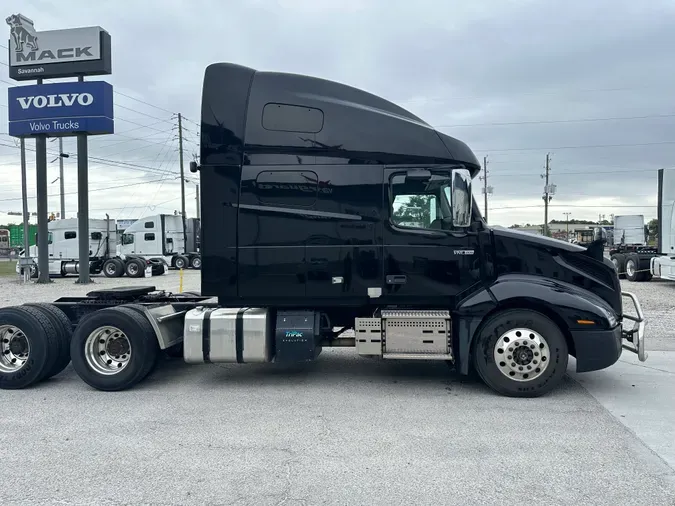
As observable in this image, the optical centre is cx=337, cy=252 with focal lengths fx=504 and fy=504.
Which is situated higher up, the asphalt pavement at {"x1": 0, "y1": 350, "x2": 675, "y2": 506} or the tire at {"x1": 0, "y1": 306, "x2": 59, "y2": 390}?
the tire at {"x1": 0, "y1": 306, "x2": 59, "y2": 390}

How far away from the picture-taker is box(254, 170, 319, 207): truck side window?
577 cm

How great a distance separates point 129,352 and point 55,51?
1928 centimetres

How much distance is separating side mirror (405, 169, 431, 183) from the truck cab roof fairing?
117 mm

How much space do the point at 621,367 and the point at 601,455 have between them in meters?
3.30

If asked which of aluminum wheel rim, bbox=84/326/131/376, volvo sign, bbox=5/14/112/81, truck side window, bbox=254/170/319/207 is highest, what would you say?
volvo sign, bbox=5/14/112/81

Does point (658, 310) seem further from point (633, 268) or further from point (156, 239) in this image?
point (156, 239)

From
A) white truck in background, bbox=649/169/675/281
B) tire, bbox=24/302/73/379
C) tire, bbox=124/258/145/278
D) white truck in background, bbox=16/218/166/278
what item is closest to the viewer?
tire, bbox=24/302/73/379

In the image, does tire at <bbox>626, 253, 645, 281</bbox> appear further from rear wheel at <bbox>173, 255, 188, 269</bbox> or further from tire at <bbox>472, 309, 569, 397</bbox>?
rear wheel at <bbox>173, 255, 188, 269</bbox>

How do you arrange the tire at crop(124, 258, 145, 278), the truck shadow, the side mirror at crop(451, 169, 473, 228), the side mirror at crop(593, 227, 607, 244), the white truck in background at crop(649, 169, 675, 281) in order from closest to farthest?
the side mirror at crop(451, 169, 473, 228) < the side mirror at crop(593, 227, 607, 244) < the truck shadow < the white truck in background at crop(649, 169, 675, 281) < the tire at crop(124, 258, 145, 278)

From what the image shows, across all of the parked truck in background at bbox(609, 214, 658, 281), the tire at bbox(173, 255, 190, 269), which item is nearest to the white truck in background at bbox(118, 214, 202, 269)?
the tire at bbox(173, 255, 190, 269)

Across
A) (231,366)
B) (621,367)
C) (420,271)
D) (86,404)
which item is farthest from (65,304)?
(621,367)

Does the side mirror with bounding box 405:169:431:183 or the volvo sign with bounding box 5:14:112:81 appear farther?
the volvo sign with bounding box 5:14:112:81

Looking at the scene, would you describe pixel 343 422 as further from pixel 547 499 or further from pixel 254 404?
pixel 547 499

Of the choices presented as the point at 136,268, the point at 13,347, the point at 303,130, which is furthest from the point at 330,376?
the point at 136,268
